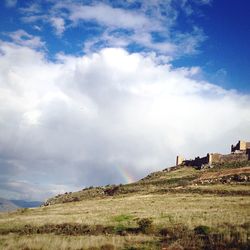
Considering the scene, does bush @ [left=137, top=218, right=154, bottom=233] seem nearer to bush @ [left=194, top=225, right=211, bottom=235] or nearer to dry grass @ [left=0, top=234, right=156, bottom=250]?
dry grass @ [left=0, top=234, right=156, bottom=250]

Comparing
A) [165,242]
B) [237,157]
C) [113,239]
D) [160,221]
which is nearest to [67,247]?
[113,239]

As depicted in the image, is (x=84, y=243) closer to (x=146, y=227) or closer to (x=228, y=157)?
(x=146, y=227)

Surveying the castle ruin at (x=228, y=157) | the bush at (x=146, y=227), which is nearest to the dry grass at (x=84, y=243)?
the bush at (x=146, y=227)

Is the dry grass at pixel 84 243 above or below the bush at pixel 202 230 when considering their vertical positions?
below

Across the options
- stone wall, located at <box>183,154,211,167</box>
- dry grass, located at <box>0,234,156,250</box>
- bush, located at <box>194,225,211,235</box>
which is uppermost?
stone wall, located at <box>183,154,211,167</box>

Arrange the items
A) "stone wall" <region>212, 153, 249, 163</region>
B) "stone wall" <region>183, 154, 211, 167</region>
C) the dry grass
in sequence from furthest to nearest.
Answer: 1. "stone wall" <region>183, 154, 211, 167</region>
2. "stone wall" <region>212, 153, 249, 163</region>
3. the dry grass

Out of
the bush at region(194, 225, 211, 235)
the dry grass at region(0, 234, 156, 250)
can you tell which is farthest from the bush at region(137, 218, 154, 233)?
the bush at region(194, 225, 211, 235)

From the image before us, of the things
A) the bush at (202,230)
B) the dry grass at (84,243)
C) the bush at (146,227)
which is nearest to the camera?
the dry grass at (84,243)

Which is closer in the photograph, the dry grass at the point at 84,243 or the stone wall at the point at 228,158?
the dry grass at the point at 84,243

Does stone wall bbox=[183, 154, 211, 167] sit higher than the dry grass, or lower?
higher

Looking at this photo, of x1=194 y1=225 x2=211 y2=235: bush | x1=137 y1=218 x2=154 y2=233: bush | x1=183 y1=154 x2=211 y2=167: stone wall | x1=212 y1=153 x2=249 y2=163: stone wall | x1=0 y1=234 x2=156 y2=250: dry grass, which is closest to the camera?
x1=0 y1=234 x2=156 y2=250: dry grass

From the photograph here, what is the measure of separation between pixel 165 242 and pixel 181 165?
303ft

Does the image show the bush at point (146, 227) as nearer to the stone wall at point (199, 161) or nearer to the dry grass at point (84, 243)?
the dry grass at point (84, 243)

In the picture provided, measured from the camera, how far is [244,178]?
67.2 m
